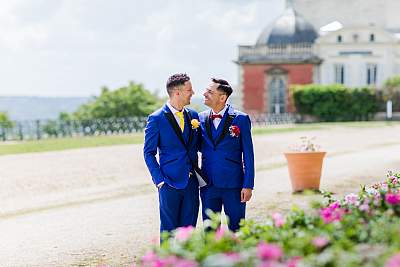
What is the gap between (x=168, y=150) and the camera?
7078 mm

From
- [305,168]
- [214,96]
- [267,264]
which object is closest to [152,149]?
[214,96]

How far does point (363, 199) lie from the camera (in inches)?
227

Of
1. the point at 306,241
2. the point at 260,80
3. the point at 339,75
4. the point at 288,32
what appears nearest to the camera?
the point at 306,241

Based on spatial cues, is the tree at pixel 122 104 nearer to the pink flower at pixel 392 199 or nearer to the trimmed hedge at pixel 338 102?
the trimmed hedge at pixel 338 102

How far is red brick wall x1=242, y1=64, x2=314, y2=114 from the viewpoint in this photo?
213ft

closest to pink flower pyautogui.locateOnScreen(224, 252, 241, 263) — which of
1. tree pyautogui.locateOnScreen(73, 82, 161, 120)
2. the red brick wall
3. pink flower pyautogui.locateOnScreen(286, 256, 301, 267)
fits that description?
pink flower pyautogui.locateOnScreen(286, 256, 301, 267)

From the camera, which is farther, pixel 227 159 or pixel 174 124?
pixel 227 159

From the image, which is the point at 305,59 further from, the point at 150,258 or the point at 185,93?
the point at 150,258

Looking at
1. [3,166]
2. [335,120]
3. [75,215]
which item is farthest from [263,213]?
[335,120]

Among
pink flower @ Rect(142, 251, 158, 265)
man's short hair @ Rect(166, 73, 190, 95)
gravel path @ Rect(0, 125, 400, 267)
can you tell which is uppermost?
man's short hair @ Rect(166, 73, 190, 95)

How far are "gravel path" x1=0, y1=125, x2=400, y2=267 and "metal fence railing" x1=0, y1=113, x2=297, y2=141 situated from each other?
1005cm

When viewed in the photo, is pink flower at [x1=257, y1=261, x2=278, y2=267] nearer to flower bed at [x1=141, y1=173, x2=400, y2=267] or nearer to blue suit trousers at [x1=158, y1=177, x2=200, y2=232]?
flower bed at [x1=141, y1=173, x2=400, y2=267]

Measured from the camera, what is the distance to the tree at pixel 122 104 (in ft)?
207

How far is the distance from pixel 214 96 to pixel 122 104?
56.8 m
